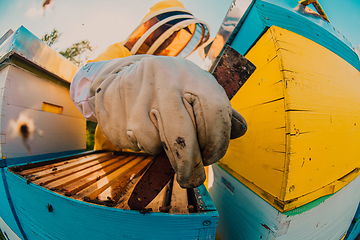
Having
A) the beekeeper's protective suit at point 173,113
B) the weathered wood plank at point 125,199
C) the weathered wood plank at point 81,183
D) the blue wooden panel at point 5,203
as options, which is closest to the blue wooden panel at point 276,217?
the beekeeper's protective suit at point 173,113

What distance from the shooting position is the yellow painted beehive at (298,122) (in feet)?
1.93

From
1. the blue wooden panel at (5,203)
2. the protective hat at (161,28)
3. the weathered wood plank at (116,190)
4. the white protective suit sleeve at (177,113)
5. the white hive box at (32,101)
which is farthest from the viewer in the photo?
the protective hat at (161,28)

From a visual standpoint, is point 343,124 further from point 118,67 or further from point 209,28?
point 209,28

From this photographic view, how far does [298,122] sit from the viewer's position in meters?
0.59

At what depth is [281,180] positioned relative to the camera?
59 cm

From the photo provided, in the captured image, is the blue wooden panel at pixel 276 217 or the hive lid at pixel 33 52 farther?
the hive lid at pixel 33 52

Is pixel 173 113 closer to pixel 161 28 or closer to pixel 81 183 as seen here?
pixel 81 183

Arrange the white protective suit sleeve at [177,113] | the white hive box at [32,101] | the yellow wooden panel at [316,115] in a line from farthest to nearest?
the white hive box at [32,101], the yellow wooden panel at [316,115], the white protective suit sleeve at [177,113]

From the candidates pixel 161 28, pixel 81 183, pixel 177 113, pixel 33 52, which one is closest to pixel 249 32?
pixel 177 113

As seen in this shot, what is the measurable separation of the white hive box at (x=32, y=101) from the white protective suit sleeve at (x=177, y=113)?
1.32 m

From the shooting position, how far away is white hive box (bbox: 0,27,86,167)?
1.16m

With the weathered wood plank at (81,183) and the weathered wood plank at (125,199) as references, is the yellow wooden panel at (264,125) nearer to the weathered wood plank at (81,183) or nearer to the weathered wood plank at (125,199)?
the weathered wood plank at (125,199)

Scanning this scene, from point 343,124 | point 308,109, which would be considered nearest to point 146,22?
point 308,109

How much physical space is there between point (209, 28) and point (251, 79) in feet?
8.95
